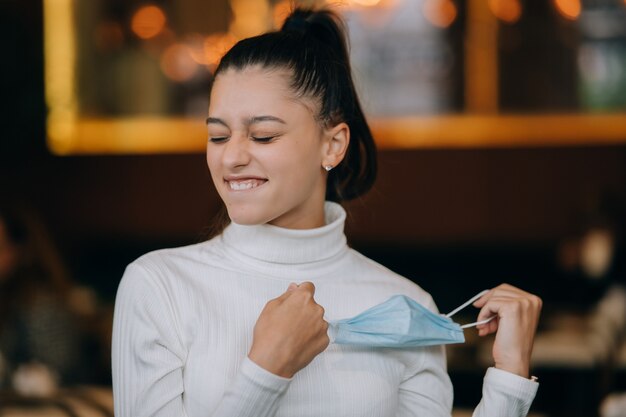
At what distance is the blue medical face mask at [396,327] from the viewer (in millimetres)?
1692

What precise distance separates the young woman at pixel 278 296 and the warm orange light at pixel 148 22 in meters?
5.44

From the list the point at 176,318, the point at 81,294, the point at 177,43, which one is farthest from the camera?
the point at 177,43

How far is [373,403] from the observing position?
1.68 meters

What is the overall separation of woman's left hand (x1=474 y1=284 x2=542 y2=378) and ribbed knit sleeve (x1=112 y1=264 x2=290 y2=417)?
0.42m

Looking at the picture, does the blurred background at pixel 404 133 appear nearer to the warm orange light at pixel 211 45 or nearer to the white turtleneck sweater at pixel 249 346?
the warm orange light at pixel 211 45

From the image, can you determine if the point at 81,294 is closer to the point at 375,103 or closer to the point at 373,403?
the point at 375,103

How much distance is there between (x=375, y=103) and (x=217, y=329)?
526 centimetres

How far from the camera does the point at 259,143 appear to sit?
1.63 m

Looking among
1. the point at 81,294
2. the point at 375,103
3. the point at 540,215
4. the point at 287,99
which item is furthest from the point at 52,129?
the point at 287,99

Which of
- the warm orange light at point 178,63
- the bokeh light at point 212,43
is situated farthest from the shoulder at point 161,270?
the warm orange light at point 178,63

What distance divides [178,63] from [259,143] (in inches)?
221

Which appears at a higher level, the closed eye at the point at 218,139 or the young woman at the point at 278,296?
the closed eye at the point at 218,139

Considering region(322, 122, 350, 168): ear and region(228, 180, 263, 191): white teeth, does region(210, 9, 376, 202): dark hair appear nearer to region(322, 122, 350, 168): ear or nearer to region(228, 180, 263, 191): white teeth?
region(322, 122, 350, 168): ear

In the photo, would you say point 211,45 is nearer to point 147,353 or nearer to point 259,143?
point 259,143
